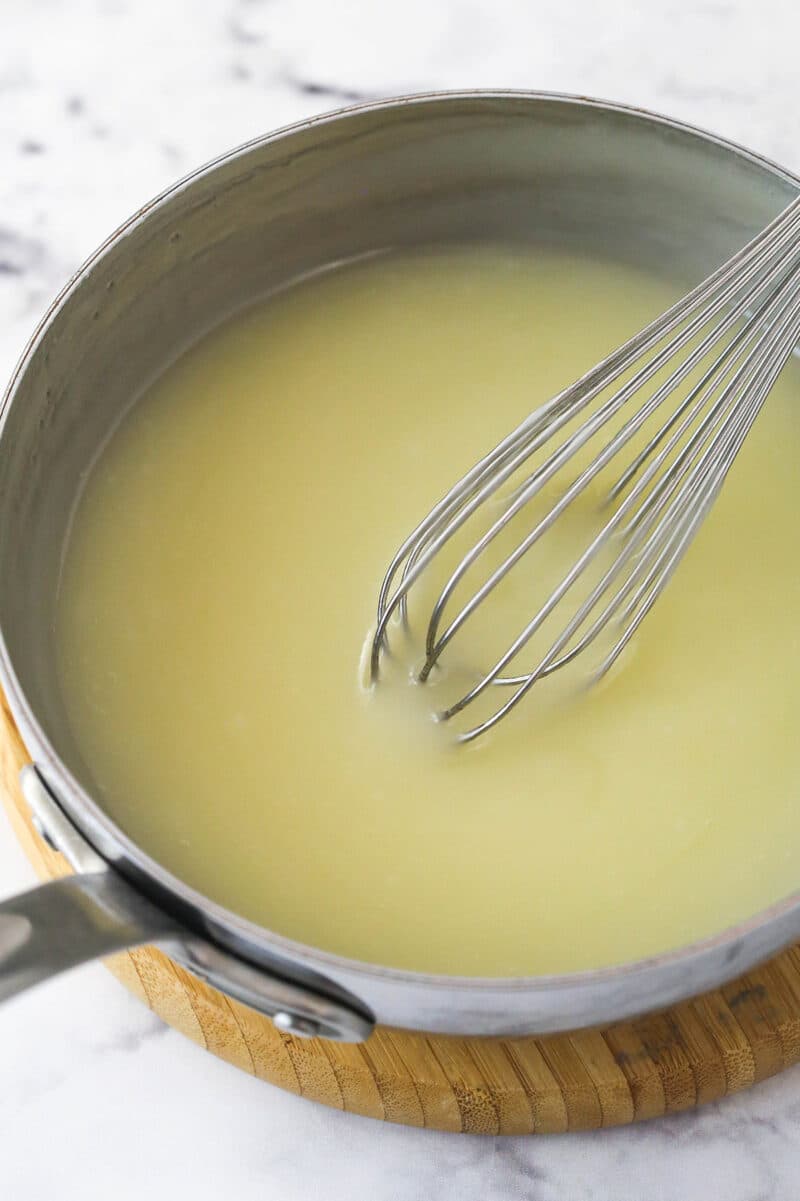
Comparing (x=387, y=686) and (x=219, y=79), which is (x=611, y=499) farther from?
(x=219, y=79)

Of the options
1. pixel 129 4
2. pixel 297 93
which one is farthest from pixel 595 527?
pixel 129 4

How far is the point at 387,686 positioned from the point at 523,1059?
0.24m

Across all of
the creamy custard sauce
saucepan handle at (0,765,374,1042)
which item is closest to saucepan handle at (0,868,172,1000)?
saucepan handle at (0,765,374,1042)

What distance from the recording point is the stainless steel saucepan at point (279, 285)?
680mm

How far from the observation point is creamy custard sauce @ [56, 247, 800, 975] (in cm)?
84

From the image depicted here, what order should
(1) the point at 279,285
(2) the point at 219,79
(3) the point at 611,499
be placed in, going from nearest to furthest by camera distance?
(3) the point at 611,499 < (1) the point at 279,285 < (2) the point at 219,79

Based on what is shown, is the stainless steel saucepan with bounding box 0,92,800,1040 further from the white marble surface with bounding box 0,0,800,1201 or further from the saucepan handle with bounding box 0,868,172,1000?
the white marble surface with bounding box 0,0,800,1201

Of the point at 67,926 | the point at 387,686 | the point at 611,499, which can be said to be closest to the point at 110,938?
the point at 67,926

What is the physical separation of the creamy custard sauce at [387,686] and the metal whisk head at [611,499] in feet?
0.12

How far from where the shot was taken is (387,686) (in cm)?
90

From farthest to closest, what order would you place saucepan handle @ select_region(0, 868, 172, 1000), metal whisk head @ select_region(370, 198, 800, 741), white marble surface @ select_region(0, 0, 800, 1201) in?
white marble surface @ select_region(0, 0, 800, 1201) → metal whisk head @ select_region(370, 198, 800, 741) → saucepan handle @ select_region(0, 868, 172, 1000)

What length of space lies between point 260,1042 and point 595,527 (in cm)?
40

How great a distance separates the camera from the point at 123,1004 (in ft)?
3.01

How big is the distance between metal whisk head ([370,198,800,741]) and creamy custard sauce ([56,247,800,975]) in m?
0.04
